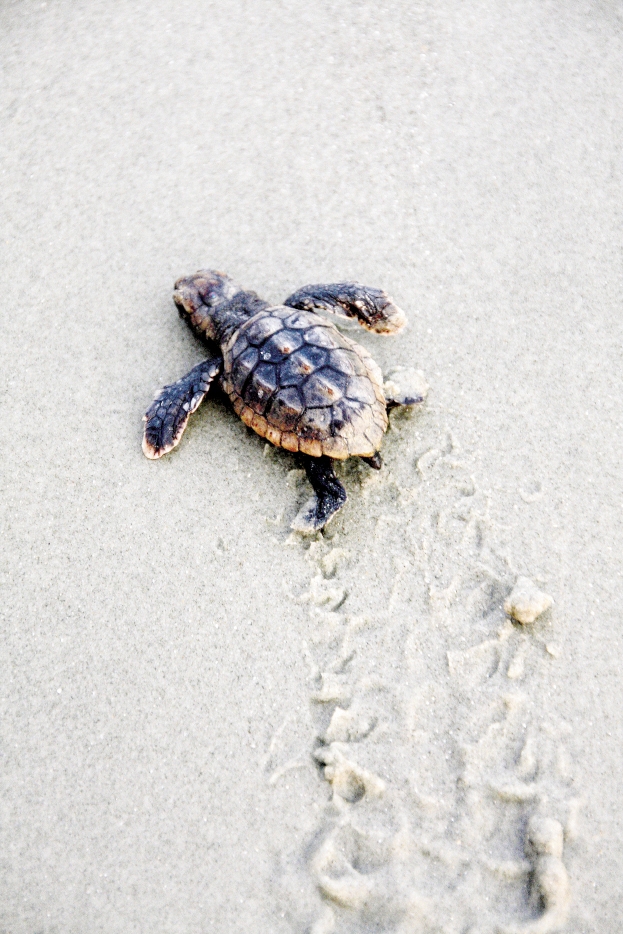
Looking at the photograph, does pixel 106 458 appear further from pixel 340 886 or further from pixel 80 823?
pixel 340 886

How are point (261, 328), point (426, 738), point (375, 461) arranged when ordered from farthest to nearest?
1. point (261, 328)
2. point (375, 461)
3. point (426, 738)

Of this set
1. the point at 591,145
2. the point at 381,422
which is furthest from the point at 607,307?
the point at 381,422

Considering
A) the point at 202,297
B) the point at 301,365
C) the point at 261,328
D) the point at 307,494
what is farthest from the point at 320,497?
the point at 202,297

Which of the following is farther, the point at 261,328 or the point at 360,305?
the point at 360,305

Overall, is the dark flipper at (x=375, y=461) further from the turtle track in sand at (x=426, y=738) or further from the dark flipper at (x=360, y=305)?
the dark flipper at (x=360, y=305)

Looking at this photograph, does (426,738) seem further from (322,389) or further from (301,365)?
(301,365)
